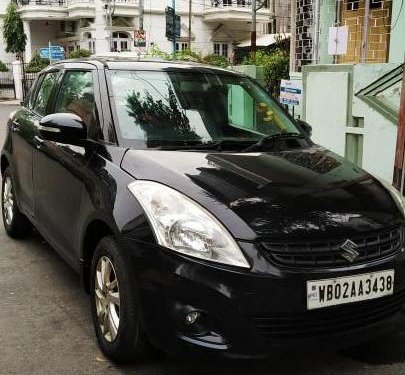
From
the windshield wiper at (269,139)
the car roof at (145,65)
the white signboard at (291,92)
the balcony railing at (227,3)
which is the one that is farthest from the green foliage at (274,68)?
the balcony railing at (227,3)

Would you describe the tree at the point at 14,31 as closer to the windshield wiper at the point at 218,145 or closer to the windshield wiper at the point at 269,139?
the windshield wiper at the point at 269,139

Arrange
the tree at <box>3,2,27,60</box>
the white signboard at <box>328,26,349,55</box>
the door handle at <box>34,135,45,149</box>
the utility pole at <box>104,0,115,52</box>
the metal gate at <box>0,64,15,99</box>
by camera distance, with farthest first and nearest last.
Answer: the tree at <box>3,2,27,60</box>
the metal gate at <box>0,64,15,99</box>
the utility pole at <box>104,0,115,52</box>
the white signboard at <box>328,26,349,55</box>
the door handle at <box>34,135,45,149</box>

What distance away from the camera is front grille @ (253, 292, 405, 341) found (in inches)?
108

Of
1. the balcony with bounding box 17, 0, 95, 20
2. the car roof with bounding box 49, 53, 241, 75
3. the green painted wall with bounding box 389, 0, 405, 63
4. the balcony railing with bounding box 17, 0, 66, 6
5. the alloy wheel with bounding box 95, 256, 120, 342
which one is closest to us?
the alloy wheel with bounding box 95, 256, 120, 342

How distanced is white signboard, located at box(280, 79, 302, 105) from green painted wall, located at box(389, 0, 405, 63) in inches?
97.2

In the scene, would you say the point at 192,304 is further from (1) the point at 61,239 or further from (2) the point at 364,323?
(1) the point at 61,239

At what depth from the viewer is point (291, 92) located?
788 cm

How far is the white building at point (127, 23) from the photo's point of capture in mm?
39750

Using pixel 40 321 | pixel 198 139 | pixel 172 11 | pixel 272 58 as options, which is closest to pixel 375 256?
pixel 198 139

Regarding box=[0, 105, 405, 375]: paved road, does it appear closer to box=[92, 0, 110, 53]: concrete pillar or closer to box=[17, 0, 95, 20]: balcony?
box=[92, 0, 110, 53]: concrete pillar

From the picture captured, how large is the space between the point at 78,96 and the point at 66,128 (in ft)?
2.03

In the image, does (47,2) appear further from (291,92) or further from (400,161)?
(400,161)

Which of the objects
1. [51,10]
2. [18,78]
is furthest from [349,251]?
[51,10]

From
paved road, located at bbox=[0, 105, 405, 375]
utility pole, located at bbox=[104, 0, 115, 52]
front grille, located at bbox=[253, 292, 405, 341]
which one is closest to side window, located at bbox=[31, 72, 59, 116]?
paved road, located at bbox=[0, 105, 405, 375]
